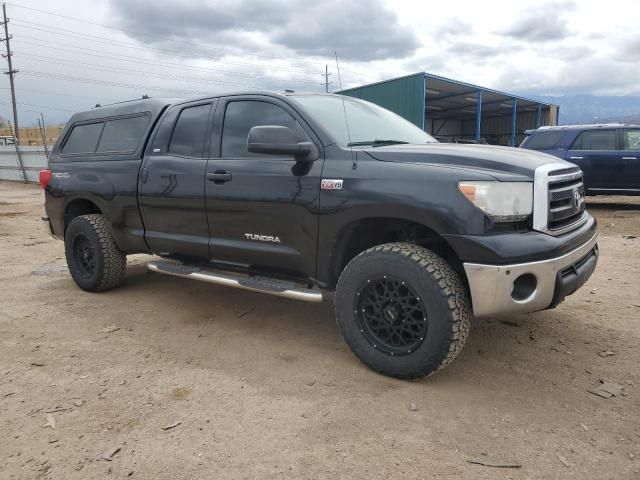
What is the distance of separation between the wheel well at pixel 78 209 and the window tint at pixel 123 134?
1.94ft

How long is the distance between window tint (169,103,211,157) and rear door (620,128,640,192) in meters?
8.81

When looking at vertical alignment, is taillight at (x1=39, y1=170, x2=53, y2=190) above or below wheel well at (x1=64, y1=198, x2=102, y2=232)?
above

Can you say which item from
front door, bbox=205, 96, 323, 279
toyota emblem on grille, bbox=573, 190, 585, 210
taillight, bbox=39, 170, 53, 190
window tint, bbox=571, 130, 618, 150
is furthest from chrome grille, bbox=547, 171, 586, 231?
window tint, bbox=571, 130, 618, 150

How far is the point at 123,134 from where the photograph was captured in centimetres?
472

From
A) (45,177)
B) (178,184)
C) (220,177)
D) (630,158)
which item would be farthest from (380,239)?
(630,158)

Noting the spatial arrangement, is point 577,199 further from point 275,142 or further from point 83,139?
point 83,139

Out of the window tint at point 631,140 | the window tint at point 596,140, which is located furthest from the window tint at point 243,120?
the window tint at point 631,140

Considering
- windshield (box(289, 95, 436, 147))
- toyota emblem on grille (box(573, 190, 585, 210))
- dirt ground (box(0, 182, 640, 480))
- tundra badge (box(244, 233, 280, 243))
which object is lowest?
dirt ground (box(0, 182, 640, 480))

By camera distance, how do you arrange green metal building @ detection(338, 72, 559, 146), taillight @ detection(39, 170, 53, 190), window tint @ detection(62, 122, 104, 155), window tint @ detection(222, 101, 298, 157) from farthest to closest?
1. green metal building @ detection(338, 72, 559, 146)
2. taillight @ detection(39, 170, 53, 190)
3. window tint @ detection(62, 122, 104, 155)
4. window tint @ detection(222, 101, 298, 157)

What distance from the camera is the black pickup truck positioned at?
272cm

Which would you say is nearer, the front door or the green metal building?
the front door

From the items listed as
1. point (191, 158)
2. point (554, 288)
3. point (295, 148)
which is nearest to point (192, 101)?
point (191, 158)

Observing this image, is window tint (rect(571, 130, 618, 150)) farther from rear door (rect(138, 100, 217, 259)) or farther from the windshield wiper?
rear door (rect(138, 100, 217, 259))

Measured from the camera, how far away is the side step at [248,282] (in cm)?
332
